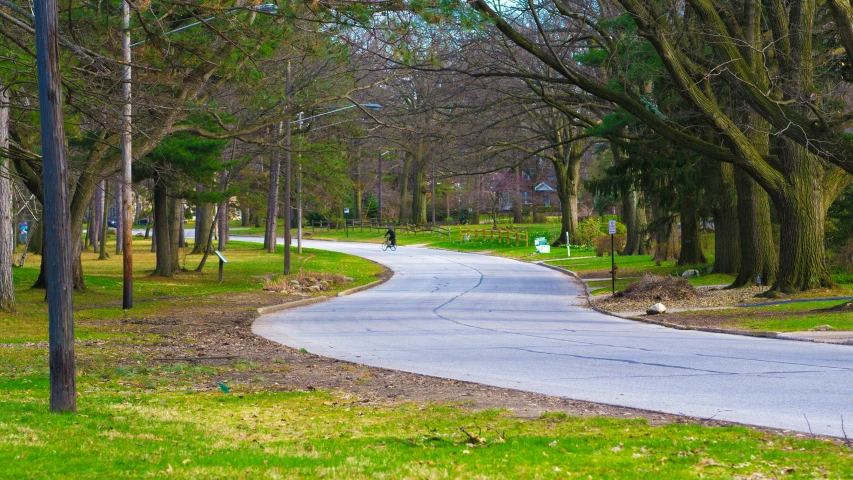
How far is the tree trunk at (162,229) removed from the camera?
117 feet

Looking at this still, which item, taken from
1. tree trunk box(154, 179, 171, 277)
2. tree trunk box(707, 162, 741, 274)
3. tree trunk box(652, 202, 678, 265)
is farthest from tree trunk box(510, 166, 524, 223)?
tree trunk box(707, 162, 741, 274)

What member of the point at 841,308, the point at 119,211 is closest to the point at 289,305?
the point at 841,308

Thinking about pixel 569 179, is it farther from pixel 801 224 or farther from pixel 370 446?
pixel 370 446

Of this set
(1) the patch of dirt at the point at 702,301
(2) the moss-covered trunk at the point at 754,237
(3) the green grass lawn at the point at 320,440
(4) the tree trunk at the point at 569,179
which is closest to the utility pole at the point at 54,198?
(3) the green grass lawn at the point at 320,440

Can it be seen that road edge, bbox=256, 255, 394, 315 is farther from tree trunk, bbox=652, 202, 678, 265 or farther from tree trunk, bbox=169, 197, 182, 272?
tree trunk, bbox=652, 202, 678, 265

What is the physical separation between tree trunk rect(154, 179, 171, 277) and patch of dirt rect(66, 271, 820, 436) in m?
13.7

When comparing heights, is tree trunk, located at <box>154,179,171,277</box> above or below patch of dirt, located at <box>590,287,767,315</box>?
above

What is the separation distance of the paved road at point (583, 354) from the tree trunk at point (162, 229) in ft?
31.2

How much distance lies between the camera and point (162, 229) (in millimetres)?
36062

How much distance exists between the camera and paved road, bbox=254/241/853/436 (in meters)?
10.6

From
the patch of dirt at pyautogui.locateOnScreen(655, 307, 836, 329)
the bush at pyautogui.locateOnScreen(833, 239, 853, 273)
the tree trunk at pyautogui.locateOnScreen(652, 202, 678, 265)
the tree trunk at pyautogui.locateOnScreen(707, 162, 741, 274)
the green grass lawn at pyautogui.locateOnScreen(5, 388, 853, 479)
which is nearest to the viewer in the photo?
the green grass lawn at pyautogui.locateOnScreen(5, 388, 853, 479)

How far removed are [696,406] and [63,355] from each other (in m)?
6.64

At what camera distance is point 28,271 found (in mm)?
36406

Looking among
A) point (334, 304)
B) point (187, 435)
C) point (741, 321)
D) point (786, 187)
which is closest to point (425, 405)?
point (187, 435)
